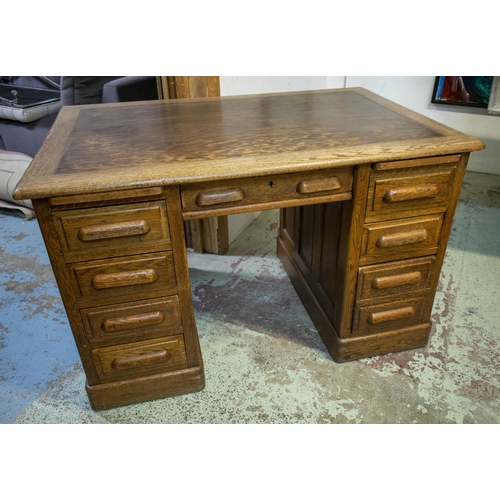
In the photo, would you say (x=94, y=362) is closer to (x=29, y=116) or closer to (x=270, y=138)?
(x=270, y=138)

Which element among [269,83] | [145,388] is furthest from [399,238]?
[269,83]

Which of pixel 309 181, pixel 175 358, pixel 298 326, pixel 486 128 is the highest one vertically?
pixel 309 181

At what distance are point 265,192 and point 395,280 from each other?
596 mm

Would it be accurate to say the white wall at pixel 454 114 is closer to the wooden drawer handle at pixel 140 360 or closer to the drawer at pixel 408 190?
the drawer at pixel 408 190

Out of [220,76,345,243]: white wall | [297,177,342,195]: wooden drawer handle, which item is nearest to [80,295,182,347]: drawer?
[297,177,342,195]: wooden drawer handle

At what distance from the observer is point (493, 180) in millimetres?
3201

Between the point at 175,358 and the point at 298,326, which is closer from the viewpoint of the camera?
the point at 175,358

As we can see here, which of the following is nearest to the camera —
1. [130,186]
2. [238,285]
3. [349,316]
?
[130,186]

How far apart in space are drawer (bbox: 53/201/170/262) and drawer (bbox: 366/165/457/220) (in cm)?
66

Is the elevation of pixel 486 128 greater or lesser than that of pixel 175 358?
greater

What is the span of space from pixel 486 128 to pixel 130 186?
116 inches

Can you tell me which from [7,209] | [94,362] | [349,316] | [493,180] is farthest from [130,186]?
[493,180]

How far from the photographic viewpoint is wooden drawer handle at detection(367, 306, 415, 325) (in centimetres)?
162

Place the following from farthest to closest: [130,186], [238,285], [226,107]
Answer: [238,285], [226,107], [130,186]
